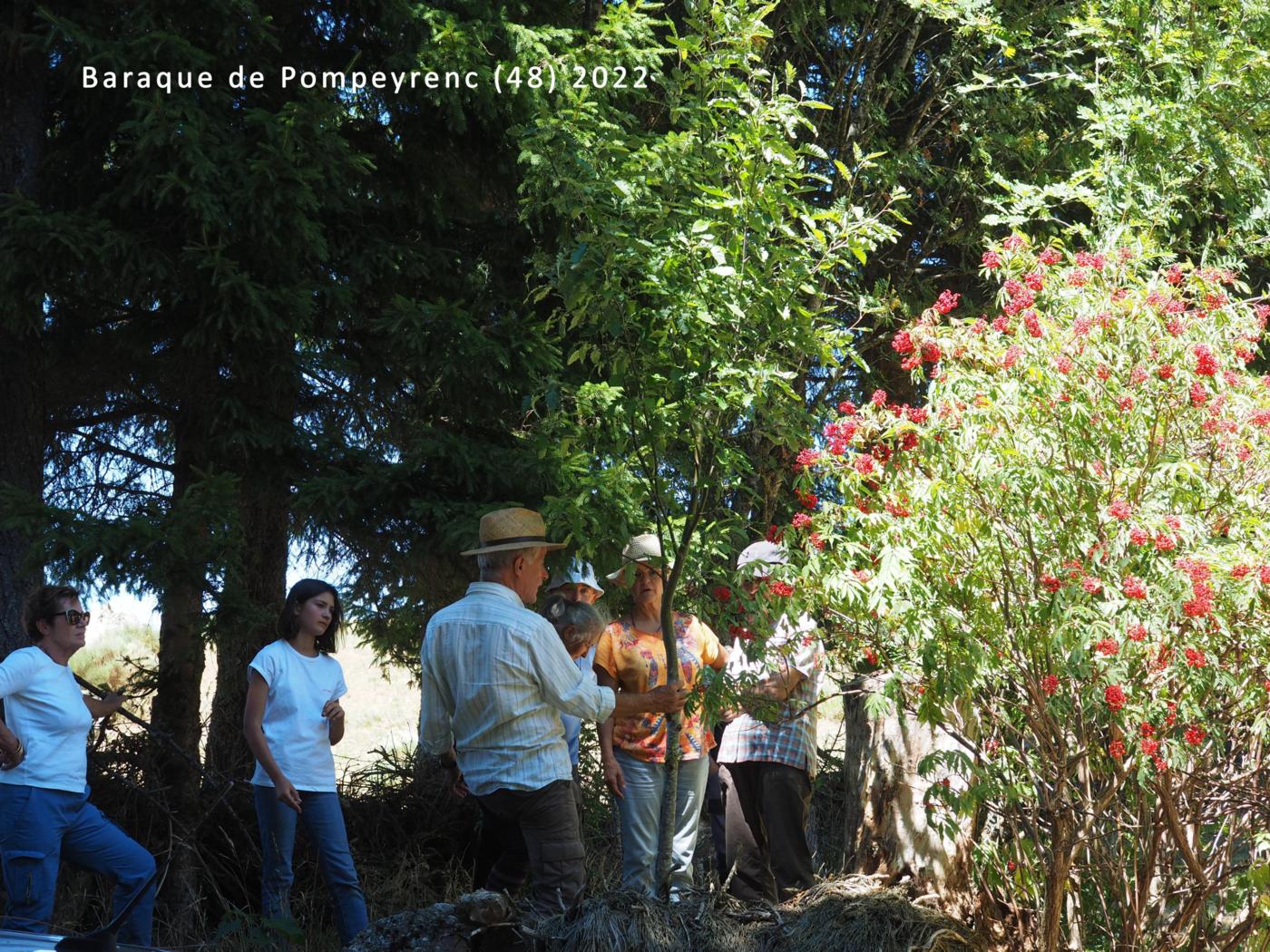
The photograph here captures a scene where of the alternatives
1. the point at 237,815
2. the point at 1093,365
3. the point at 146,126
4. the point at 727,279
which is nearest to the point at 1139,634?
the point at 1093,365

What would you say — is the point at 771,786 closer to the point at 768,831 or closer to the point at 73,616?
the point at 768,831

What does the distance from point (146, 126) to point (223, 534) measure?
5.87 ft

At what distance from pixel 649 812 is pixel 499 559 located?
5.40ft

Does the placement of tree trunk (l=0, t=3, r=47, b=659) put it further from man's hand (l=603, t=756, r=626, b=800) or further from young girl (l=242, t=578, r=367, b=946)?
man's hand (l=603, t=756, r=626, b=800)

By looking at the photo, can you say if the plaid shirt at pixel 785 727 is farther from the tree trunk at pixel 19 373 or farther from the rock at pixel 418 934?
the tree trunk at pixel 19 373

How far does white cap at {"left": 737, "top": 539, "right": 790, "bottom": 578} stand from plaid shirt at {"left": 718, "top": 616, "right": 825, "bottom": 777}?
317mm

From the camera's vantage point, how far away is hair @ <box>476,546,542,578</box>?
432 cm

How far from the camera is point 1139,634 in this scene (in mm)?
3408

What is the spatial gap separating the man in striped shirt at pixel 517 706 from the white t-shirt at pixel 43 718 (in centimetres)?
154

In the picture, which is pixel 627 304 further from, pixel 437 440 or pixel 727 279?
pixel 437 440

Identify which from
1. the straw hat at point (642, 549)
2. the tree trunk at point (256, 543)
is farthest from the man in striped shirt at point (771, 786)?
the tree trunk at point (256, 543)

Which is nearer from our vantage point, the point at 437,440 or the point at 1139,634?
the point at 1139,634

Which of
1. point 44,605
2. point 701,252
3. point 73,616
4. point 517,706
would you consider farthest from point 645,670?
point 44,605

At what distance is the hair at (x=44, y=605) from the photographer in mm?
4723
